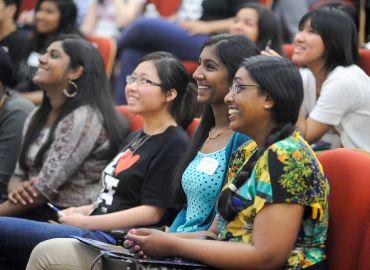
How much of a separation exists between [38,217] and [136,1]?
275 cm

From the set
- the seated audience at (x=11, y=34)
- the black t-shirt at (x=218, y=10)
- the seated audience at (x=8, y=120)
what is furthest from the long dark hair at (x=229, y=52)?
the seated audience at (x=11, y=34)

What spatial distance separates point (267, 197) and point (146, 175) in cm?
90

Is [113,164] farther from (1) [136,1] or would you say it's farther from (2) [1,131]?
(1) [136,1]

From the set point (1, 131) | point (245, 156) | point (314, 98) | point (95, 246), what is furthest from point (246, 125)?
point (1, 131)

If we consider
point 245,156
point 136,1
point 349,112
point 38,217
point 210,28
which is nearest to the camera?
point 245,156

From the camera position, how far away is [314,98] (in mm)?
2596

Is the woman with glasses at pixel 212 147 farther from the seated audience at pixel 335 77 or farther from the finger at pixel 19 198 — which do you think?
the finger at pixel 19 198

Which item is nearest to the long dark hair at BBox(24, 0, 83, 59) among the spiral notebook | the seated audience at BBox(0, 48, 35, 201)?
the seated audience at BBox(0, 48, 35, 201)

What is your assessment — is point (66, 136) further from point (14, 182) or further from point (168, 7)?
point (168, 7)

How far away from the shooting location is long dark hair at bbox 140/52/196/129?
2.37m

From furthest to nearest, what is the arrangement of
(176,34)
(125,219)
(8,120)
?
(176,34)
(8,120)
(125,219)

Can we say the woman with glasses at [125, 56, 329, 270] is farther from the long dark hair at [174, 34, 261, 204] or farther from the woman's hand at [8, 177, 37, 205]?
the woman's hand at [8, 177, 37, 205]

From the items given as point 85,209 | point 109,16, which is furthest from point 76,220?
point 109,16

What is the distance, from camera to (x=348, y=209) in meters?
1.60
